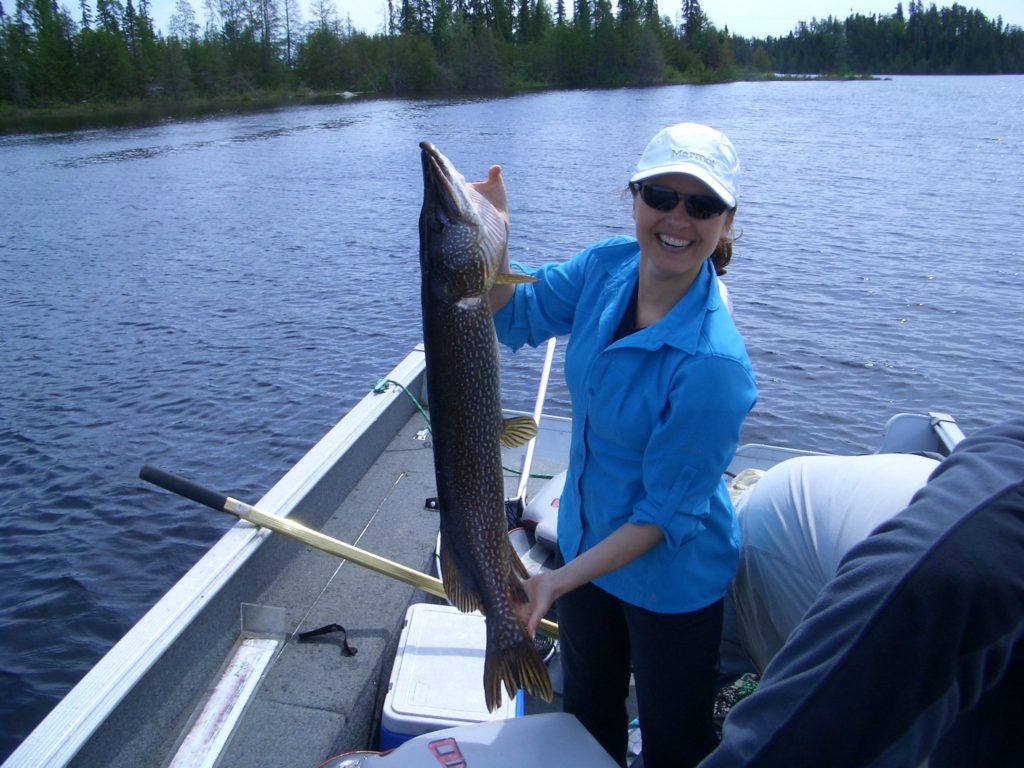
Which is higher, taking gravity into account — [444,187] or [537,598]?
[444,187]

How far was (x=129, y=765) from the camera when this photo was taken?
9.67 ft

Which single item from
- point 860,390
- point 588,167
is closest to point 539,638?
point 860,390

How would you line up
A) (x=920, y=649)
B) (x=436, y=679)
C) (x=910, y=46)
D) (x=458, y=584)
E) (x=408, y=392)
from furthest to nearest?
1. (x=910, y=46)
2. (x=408, y=392)
3. (x=436, y=679)
4. (x=458, y=584)
5. (x=920, y=649)

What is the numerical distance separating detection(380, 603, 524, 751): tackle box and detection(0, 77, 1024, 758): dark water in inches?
143

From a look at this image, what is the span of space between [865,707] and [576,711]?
6.07ft

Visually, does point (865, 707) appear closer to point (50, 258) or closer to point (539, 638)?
point (539, 638)

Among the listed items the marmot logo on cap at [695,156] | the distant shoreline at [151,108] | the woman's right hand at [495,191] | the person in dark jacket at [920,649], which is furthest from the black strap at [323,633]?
the distant shoreline at [151,108]

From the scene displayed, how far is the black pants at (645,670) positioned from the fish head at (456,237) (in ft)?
3.37

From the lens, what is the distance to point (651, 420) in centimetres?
228

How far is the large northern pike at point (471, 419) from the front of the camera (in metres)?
2.32

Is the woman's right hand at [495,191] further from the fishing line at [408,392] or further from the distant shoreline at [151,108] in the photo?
the distant shoreline at [151,108]

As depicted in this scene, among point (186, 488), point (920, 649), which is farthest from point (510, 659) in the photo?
point (186, 488)

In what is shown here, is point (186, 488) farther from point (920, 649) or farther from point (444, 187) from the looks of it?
point (920, 649)

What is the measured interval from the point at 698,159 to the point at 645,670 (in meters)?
1.47
